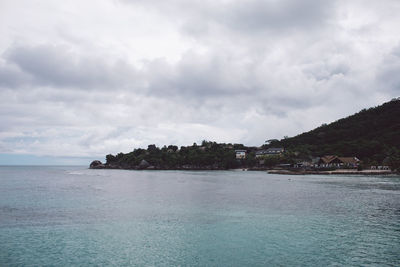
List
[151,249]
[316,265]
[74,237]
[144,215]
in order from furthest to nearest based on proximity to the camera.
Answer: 1. [144,215]
2. [74,237]
3. [151,249]
4. [316,265]

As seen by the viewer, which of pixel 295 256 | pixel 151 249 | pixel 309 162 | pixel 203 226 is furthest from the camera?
pixel 309 162

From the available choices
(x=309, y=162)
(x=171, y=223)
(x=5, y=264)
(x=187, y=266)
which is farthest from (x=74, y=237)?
(x=309, y=162)

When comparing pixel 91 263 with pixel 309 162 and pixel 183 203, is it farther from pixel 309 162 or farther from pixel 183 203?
pixel 309 162

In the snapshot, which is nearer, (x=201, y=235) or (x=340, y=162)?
(x=201, y=235)

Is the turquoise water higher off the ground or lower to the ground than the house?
lower

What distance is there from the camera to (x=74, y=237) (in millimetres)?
27422

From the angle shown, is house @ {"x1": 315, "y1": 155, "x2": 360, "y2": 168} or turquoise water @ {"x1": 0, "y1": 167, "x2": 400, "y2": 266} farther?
house @ {"x1": 315, "y1": 155, "x2": 360, "y2": 168}

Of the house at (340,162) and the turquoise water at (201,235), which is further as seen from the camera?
the house at (340,162)

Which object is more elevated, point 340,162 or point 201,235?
point 340,162

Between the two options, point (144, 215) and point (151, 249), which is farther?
point (144, 215)

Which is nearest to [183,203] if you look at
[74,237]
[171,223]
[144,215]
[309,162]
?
[144,215]

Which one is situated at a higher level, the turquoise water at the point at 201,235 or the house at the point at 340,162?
the house at the point at 340,162

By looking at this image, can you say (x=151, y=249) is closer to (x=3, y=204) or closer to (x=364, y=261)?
(x=364, y=261)

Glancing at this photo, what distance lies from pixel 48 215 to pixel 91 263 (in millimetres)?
20240
